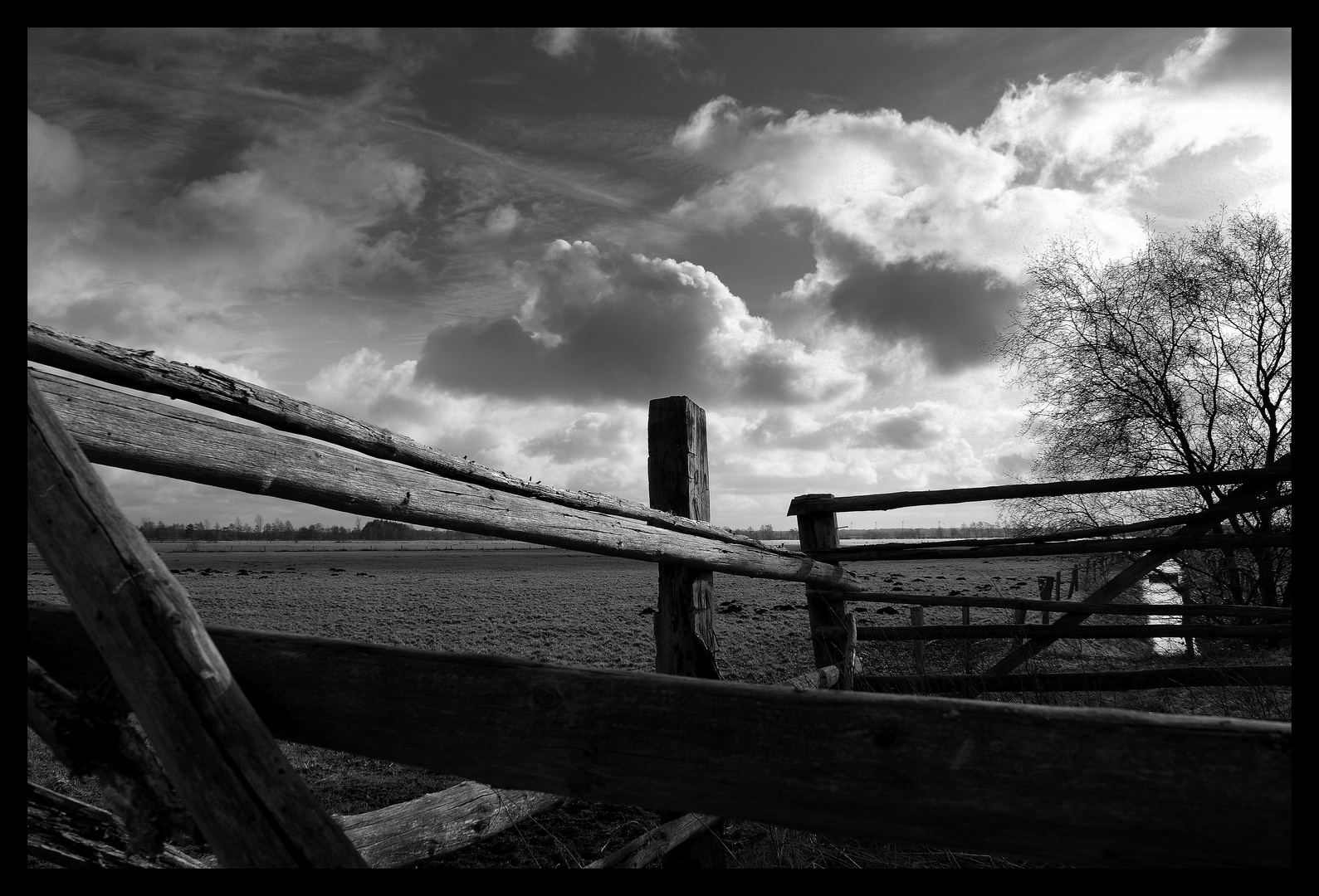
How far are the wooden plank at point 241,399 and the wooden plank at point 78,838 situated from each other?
1.03 m

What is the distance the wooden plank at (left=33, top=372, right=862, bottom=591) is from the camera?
4.88 ft

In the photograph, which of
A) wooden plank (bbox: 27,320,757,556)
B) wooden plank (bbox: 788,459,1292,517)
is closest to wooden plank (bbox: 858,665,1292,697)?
wooden plank (bbox: 788,459,1292,517)

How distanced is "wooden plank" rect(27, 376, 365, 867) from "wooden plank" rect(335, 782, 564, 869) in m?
1.43

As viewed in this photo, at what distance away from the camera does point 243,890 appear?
4.03ft

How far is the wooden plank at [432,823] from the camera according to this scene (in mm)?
2543

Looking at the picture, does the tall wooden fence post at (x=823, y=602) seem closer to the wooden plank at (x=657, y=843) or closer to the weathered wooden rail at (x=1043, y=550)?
the weathered wooden rail at (x=1043, y=550)

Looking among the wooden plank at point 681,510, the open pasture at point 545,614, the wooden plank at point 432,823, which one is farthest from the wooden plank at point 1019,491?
the wooden plank at point 432,823

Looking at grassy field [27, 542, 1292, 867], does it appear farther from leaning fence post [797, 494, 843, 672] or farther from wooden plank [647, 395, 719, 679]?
leaning fence post [797, 494, 843, 672]

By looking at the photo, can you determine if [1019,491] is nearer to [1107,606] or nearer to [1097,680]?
[1107,606]

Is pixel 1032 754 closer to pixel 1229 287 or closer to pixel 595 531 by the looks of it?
pixel 595 531
